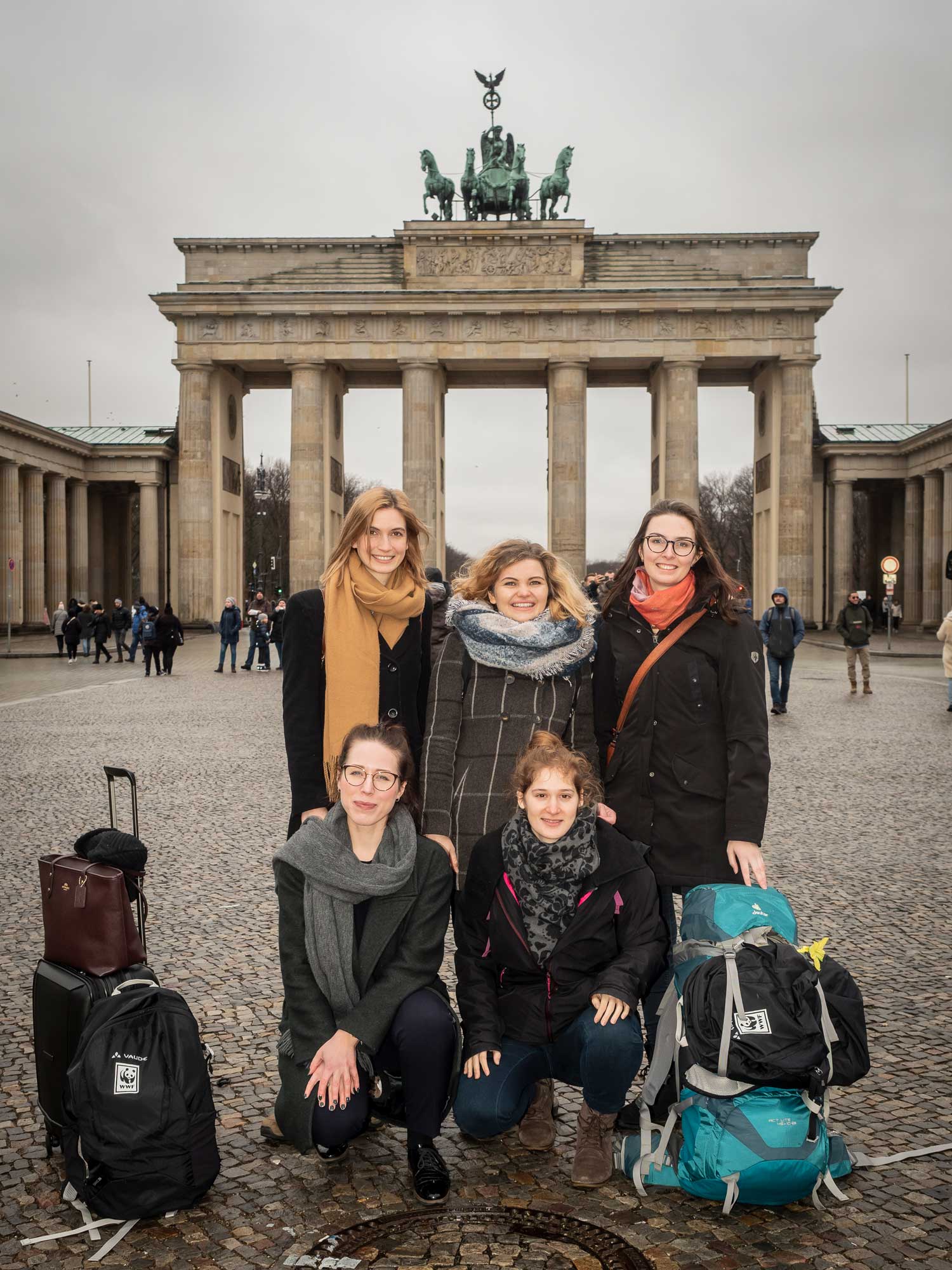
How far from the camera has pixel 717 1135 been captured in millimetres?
3537

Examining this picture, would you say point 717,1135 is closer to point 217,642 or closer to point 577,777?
point 577,777

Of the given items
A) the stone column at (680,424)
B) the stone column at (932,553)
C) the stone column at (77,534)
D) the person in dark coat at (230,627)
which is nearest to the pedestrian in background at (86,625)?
the person in dark coat at (230,627)

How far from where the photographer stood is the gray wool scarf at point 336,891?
3953 mm

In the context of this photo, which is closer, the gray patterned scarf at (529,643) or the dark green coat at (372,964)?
the dark green coat at (372,964)

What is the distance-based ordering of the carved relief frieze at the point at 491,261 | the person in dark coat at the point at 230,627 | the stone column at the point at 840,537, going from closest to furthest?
the person in dark coat at the point at 230,627, the carved relief frieze at the point at 491,261, the stone column at the point at 840,537

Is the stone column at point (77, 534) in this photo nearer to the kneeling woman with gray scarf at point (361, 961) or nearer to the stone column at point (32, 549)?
the stone column at point (32, 549)

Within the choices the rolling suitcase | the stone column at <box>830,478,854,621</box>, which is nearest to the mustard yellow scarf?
the rolling suitcase

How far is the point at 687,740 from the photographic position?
4352 millimetres

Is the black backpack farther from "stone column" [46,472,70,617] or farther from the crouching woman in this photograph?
"stone column" [46,472,70,617]

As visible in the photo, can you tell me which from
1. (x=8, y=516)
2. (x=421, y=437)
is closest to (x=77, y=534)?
(x=8, y=516)

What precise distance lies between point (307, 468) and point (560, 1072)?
47473 millimetres

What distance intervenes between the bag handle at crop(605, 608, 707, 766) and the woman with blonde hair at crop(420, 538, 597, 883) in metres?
0.15

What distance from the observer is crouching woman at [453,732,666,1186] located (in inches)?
154

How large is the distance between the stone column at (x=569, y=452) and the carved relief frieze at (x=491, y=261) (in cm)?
400
